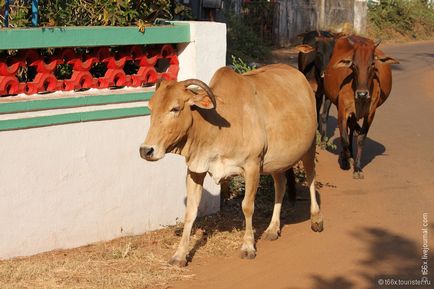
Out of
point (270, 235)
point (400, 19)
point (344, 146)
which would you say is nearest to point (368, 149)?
point (344, 146)

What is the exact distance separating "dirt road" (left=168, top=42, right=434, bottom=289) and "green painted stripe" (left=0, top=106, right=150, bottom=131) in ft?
4.85

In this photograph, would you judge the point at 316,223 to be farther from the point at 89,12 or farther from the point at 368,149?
the point at 368,149

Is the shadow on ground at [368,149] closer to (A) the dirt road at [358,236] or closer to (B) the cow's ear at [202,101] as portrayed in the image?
(A) the dirt road at [358,236]

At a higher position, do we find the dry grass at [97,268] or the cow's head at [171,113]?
the cow's head at [171,113]

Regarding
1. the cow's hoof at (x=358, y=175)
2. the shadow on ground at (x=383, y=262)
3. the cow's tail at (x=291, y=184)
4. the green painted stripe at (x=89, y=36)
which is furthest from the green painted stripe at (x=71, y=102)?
the cow's hoof at (x=358, y=175)

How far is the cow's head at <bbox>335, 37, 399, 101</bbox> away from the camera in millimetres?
10680

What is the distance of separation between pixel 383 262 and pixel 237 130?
5.38 feet

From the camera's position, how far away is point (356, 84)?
10812 millimetres

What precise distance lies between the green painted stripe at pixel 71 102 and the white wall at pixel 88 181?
54 millimetres

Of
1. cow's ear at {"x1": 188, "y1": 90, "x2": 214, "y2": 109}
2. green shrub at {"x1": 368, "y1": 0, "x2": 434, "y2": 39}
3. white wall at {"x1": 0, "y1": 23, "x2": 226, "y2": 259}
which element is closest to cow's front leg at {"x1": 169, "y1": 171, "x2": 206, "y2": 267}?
cow's ear at {"x1": 188, "y1": 90, "x2": 214, "y2": 109}

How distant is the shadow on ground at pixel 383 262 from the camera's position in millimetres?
6646

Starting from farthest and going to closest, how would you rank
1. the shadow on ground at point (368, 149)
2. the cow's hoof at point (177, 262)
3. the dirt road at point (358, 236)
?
Answer: 1. the shadow on ground at point (368, 149)
2. the cow's hoof at point (177, 262)
3. the dirt road at point (358, 236)

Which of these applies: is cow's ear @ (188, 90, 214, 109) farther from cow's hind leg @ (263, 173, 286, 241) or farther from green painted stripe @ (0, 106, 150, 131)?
cow's hind leg @ (263, 173, 286, 241)

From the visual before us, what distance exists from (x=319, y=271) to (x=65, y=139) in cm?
239
